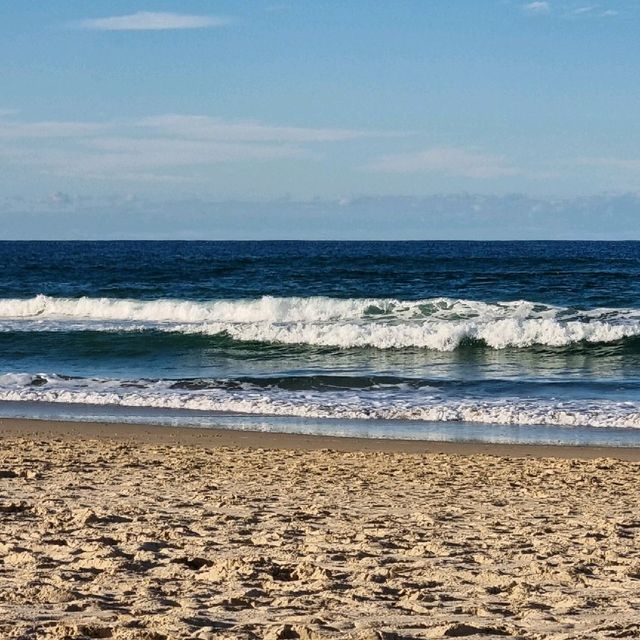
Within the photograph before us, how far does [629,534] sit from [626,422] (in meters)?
6.58

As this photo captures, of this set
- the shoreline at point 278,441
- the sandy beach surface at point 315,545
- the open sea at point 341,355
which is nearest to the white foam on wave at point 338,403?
the open sea at point 341,355

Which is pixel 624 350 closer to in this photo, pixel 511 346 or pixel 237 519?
pixel 511 346

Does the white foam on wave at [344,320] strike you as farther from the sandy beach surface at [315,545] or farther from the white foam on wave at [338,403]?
the sandy beach surface at [315,545]

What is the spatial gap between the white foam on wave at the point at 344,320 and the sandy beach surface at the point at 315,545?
39.5ft

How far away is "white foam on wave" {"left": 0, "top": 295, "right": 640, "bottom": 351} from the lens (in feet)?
74.4

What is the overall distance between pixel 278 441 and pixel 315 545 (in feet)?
18.3

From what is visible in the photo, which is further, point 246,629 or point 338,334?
point 338,334

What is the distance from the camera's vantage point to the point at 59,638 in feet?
14.4

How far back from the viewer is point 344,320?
91.4ft

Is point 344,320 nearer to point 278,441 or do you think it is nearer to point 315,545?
point 278,441

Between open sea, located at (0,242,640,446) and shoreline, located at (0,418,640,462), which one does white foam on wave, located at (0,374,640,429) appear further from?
shoreline, located at (0,418,640,462)

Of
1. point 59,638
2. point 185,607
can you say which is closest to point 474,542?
point 185,607

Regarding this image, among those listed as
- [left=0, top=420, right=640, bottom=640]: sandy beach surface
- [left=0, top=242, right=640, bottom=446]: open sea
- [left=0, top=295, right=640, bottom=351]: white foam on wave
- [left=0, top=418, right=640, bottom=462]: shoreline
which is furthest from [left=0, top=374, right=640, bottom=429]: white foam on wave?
[left=0, top=295, right=640, bottom=351]: white foam on wave

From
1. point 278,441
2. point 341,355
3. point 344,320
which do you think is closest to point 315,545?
point 278,441
